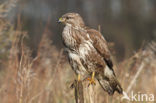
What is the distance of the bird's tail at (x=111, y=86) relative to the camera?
3490mm

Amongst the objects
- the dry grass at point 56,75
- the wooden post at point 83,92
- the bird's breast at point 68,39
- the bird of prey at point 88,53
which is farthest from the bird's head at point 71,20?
the wooden post at point 83,92

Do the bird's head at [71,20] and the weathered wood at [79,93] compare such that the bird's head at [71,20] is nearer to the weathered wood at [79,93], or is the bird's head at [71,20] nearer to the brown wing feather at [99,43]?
the brown wing feather at [99,43]

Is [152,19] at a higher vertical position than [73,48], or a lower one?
lower

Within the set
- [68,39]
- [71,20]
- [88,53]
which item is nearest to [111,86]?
[88,53]

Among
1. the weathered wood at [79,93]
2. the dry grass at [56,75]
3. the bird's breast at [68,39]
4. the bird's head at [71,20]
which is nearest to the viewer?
the weathered wood at [79,93]

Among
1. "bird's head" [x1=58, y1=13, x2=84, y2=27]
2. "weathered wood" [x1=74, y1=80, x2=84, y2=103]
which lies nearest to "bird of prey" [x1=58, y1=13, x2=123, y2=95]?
"bird's head" [x1=58, y1=13, x2=84, y2=27]

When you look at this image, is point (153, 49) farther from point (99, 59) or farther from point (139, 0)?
point (139, 0)

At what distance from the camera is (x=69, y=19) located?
11.7 ft

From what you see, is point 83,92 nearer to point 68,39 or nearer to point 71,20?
point 68,39

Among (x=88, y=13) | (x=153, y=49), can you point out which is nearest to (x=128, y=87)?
(x=153, y=49)

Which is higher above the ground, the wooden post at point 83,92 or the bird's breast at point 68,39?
the bird's breast at point 68,39

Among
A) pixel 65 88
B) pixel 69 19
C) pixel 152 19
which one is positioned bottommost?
pixel 152 19

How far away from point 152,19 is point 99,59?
19.7 meters

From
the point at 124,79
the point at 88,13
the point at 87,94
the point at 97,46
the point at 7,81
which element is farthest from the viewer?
the point at 88,13
